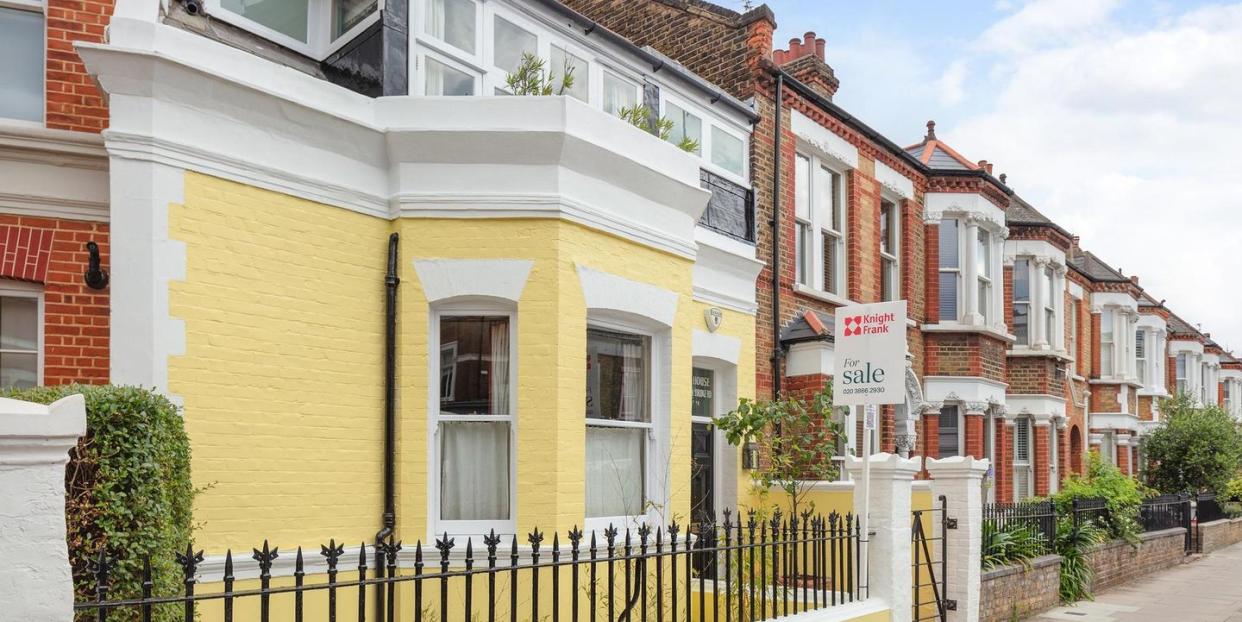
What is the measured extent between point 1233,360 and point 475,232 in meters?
50.2

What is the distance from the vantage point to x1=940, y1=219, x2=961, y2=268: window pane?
57.4 ft

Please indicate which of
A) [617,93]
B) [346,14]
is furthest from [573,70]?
[346,14]

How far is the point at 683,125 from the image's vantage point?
471 inches

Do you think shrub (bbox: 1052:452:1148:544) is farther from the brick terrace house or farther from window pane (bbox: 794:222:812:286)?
the brick terrace house

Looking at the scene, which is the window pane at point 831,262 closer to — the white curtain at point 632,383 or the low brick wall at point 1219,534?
the white curtain at point 632,383

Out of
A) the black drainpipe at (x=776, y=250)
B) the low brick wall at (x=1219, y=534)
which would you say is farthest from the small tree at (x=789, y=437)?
the low brick wall at (x=1219, y=534)

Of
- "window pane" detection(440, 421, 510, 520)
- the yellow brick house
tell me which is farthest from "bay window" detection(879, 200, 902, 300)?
"window pane" detection(440, 421, 510, 520)

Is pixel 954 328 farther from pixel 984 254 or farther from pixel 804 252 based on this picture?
pixel 804 252

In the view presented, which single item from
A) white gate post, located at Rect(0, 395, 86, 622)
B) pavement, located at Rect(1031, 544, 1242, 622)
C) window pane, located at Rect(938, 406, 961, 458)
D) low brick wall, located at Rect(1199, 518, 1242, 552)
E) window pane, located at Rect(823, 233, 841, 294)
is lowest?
low brick wall, located at Rect(1199, 518, 1242, 552)

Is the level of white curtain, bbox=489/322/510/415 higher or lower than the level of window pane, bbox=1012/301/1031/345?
lower

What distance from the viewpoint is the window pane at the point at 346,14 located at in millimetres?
8852

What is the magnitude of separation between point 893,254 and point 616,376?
8563 millimetres

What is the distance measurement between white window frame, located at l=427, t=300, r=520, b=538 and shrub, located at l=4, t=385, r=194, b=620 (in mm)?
2445

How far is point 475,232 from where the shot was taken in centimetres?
812
